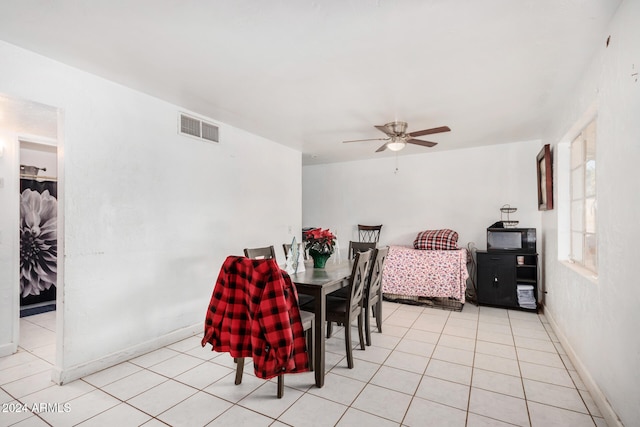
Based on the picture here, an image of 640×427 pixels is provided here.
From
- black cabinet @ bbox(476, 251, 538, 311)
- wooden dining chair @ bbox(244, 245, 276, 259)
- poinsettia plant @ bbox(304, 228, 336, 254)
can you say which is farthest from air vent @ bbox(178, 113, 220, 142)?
black cabinet @ bbox(476, 251, 538, 311)

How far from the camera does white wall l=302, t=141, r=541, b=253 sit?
4.76 m

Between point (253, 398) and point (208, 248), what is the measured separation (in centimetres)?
184

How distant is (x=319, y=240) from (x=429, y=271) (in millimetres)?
2224

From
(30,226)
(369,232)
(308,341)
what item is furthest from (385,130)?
(30,226)

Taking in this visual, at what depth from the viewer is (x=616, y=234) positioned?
1739 millimetres

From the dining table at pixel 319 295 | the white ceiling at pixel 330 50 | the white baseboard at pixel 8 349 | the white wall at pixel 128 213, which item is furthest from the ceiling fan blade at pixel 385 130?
the white baseboard at pixel 8 349

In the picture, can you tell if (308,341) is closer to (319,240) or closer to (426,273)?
(319,240)

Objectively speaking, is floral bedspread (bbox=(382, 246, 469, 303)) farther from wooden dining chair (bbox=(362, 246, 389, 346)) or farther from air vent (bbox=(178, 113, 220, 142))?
air vent (bbox=(178, 113, 220, 142))

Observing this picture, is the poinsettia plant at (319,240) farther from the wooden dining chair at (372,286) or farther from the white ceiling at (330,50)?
the white ceiling at (330,50)

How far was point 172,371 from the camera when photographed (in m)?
2.51

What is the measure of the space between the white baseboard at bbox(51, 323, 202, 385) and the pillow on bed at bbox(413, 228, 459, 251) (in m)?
3.30

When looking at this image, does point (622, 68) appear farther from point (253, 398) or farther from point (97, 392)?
point (97, 392)

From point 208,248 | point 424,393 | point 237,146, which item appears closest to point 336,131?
point 237,146

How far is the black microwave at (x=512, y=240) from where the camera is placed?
13.7ft
